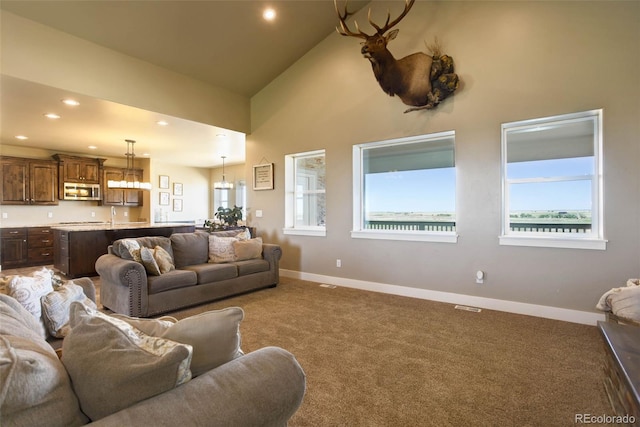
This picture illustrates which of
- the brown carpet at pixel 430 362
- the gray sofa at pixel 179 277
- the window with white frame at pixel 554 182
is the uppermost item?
the window with white frame at pixel 554 182

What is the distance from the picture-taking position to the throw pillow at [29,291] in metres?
1.75

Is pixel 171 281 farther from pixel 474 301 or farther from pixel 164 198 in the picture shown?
pixel 164 198

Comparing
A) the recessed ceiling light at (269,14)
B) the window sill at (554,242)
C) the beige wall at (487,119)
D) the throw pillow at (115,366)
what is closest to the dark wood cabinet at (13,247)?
the beige wall at (487,119)

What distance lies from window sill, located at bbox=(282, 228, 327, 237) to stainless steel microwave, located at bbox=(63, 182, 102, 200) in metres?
5.48

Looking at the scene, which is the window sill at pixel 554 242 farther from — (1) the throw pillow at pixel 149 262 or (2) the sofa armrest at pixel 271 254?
(1) the throw pillow at pixel 149 262

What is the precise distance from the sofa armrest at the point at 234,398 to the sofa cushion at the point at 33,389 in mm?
110

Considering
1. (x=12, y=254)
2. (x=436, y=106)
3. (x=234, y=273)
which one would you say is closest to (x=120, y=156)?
(x=12, y=254)

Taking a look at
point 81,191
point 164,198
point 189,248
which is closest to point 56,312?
point 189,248

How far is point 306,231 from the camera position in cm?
536

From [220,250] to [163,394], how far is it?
3.78 metres

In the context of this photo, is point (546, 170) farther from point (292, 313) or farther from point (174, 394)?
point (174, 394)

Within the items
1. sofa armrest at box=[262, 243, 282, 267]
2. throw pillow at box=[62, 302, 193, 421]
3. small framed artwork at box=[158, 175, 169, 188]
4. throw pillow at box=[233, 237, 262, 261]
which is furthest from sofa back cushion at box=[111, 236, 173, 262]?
small framed artwork at box=[158, 175, 169, 188]

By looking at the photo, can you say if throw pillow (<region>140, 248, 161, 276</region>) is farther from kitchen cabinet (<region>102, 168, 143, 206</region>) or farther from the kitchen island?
kitchen cabinet (<region>102, 168, 143, 206</region>)

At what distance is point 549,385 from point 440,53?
12.0 ft
